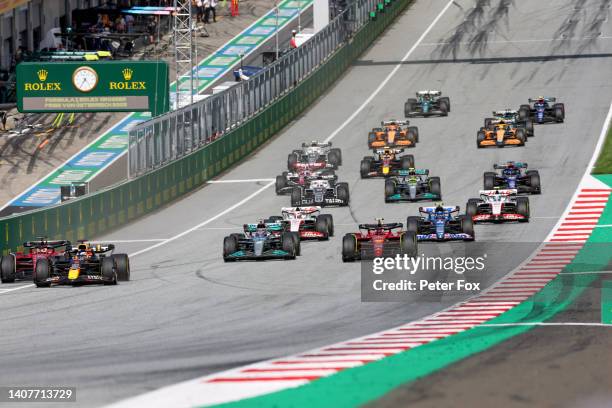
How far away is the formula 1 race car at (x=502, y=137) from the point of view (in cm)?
4982

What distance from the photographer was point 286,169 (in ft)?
164

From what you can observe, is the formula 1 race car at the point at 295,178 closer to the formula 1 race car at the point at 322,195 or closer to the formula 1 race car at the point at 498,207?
the formula 1 race car at the point at 322,195

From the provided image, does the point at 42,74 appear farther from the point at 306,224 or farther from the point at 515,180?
the point at 306,224

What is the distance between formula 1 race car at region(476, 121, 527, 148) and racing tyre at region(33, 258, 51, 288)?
24.1 m

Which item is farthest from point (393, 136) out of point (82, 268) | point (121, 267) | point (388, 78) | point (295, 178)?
point (82, 268)

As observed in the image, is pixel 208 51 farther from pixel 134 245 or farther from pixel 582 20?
pixel 134 245

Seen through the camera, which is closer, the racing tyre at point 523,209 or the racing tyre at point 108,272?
the racing tyre at point 108,272

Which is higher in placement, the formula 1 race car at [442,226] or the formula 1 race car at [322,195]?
the formula 1 race car at [322,195]

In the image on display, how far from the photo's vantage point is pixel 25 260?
99.8 ft

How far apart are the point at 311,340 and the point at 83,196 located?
18099 mm

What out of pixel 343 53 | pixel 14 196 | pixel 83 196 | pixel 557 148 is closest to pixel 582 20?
pixel 343 53

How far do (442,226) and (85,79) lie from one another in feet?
65.7

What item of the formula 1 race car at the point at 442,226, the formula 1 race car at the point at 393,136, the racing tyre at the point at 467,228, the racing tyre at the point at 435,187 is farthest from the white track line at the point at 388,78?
the racing tyre at the point at 467,228

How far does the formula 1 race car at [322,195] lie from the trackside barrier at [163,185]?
5.06 metres
